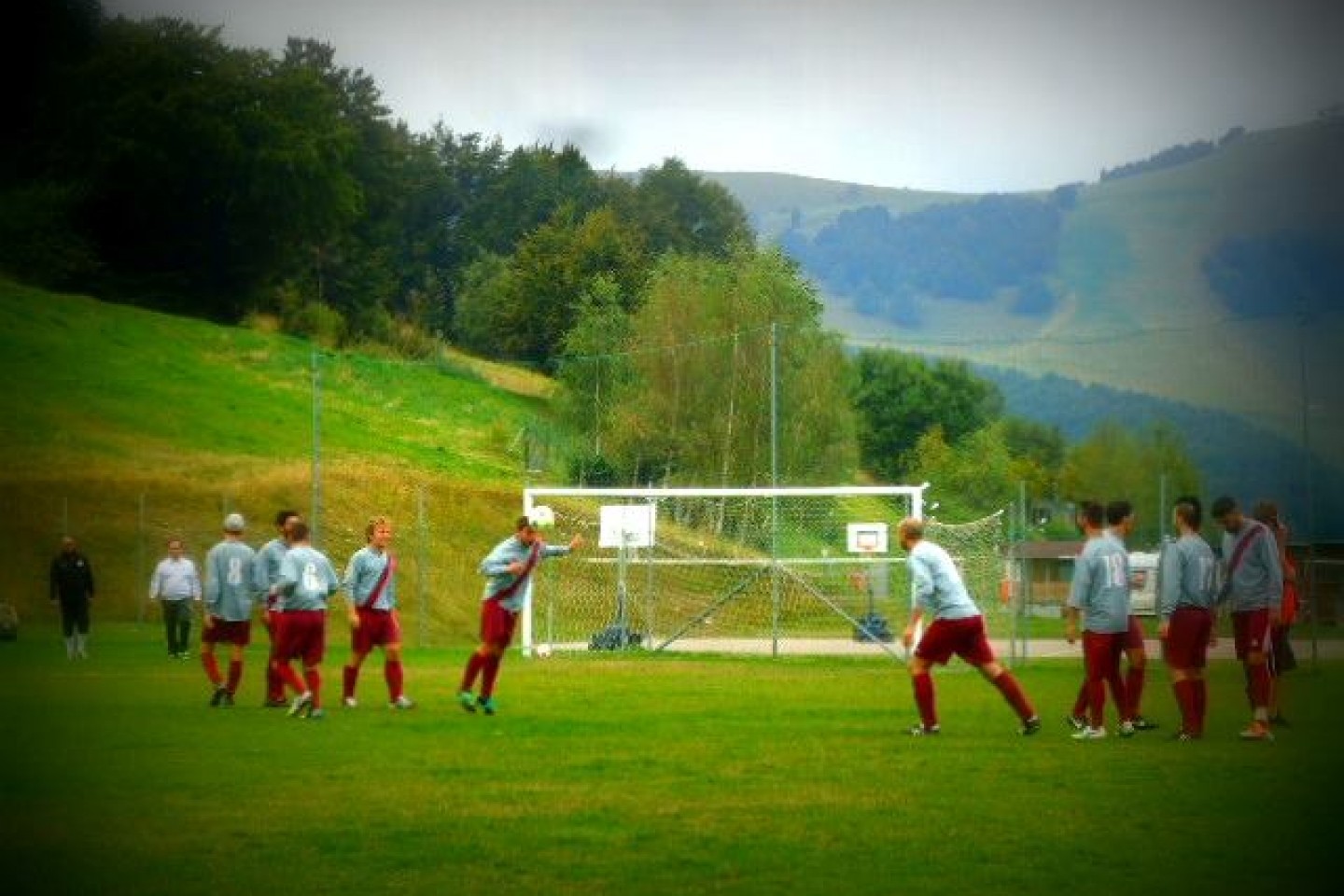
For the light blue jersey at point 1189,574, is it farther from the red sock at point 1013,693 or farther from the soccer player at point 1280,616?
the red sock at point 1013,693

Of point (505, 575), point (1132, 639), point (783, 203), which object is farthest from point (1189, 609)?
point (783, 203)

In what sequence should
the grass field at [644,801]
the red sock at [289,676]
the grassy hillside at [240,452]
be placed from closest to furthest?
the grass field at [644,801], the red sock at [289,676], the grassy hillside at [240,452]

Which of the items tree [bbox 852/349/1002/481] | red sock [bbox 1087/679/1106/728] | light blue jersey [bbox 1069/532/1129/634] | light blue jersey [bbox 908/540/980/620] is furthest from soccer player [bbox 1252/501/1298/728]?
tree [bbox 852/349/1002/481]

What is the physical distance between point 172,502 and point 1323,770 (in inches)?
1600

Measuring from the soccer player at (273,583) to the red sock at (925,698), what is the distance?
7.02 m

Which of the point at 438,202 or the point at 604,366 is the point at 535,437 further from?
the point at 438,202

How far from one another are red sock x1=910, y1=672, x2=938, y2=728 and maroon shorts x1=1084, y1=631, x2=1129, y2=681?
4.77 feet

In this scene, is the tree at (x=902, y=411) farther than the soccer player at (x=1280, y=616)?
Yes

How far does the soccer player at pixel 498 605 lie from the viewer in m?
21.4

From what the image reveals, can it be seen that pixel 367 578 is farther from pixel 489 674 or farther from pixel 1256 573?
pixel 1256 573

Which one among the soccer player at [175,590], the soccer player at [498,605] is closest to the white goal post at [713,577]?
the soccer player at [175,590]

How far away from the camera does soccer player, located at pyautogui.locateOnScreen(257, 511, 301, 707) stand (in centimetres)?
2212

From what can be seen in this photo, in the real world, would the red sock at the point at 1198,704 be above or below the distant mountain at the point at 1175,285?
below

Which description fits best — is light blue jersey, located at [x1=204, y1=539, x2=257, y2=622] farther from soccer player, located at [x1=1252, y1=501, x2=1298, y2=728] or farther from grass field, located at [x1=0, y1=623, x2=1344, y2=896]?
soccer player, located at [x1=1252, y1=501, x2=1298, y2=728]
